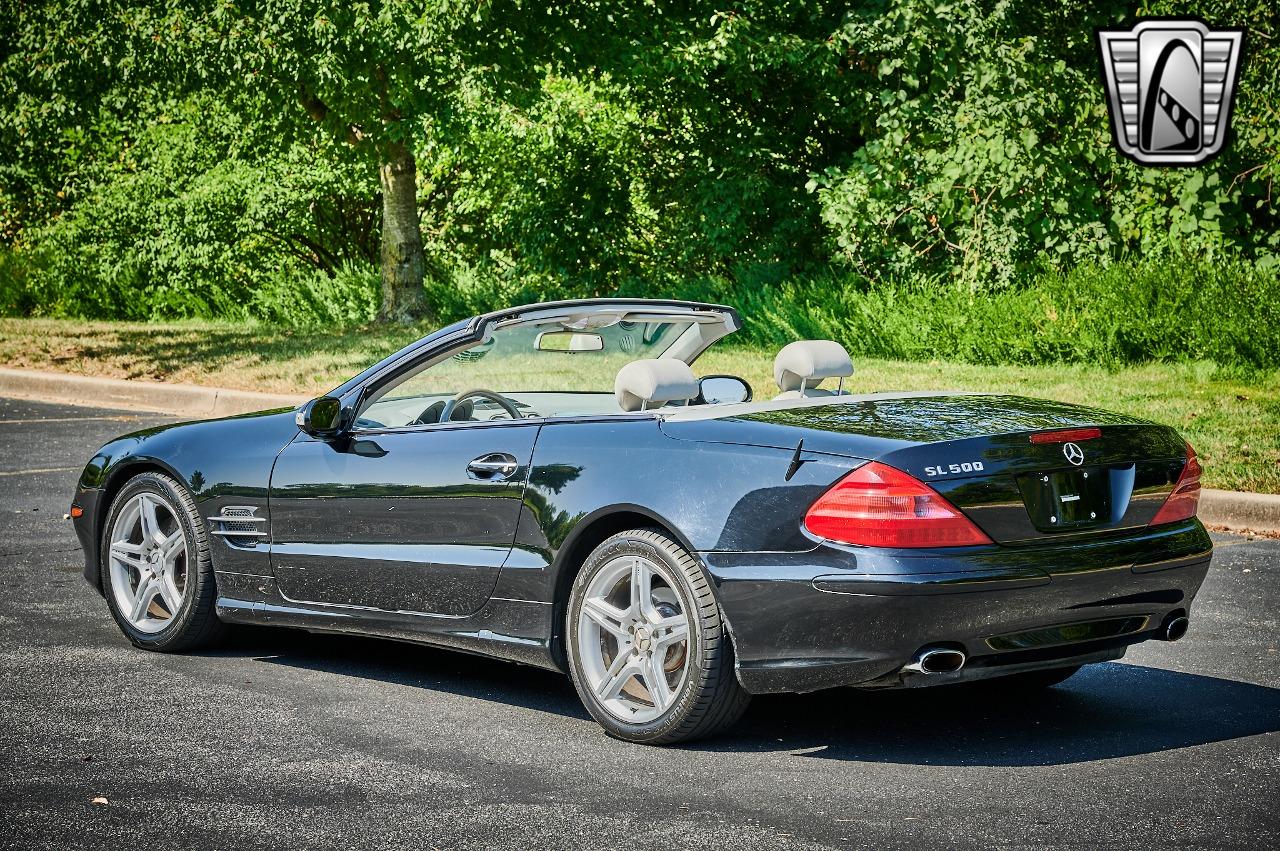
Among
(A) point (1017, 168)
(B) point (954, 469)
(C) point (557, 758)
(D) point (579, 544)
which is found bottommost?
(C) point (557, 758)

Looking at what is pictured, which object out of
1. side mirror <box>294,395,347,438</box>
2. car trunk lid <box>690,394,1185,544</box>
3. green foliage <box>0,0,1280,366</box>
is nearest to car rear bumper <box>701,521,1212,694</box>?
car trunk lid <box>690,394,1185,544</box>

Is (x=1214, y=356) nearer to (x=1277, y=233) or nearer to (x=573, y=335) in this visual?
(x=1277, y=233)

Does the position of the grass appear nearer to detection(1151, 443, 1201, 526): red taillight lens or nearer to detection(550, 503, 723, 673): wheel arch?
detection(1151, 443, 1201, 526): red taillight lens

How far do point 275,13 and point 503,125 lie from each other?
565 centimetres

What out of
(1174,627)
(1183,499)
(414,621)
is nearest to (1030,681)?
(1174,627)

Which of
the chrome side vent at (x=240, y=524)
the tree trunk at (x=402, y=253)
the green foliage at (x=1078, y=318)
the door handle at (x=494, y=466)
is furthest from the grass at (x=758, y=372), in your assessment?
the chrome side vent at (x=240, y=524)

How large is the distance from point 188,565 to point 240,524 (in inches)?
12.6

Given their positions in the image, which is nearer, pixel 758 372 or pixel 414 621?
pixel 414 621

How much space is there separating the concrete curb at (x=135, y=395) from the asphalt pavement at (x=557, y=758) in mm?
9652

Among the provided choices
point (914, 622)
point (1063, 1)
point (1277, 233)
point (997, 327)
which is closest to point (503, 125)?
point (1063, 1)

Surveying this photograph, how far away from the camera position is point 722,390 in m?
6.37

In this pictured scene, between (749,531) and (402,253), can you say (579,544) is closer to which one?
(749,531)

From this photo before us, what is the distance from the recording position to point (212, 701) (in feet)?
18.9

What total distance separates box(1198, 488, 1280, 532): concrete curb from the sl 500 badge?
5640mm
